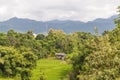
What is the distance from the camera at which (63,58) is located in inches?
4277

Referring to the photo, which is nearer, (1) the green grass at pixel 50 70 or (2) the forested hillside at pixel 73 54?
(2) the forested hillside at pixel 73 54

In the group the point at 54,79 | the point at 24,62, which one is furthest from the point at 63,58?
the point at 24,62

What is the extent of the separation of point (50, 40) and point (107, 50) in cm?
9879

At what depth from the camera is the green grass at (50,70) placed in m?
76.4

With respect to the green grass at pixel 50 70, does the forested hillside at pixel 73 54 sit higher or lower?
higher

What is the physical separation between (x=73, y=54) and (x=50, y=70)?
1990cm

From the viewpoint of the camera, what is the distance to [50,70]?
288 feet

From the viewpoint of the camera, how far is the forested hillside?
2467 cm

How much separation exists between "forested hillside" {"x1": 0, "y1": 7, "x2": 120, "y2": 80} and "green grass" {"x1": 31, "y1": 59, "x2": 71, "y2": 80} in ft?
8.71

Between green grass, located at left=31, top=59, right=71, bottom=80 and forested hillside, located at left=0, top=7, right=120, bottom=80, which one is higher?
forested hillside, located at left=0, top=7, right=120, bottom=80

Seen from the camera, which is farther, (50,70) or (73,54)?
(50,70)

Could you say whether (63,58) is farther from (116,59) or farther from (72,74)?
(116,59)

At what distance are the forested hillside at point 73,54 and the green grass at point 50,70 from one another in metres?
2.66

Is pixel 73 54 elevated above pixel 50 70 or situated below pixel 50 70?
above
